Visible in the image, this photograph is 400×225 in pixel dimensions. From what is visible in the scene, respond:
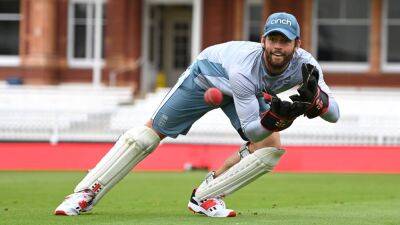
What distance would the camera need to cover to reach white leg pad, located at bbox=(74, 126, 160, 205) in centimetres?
818

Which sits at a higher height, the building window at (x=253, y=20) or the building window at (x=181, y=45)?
the building window at (x=253, y=20)

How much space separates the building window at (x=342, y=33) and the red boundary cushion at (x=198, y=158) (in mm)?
9071

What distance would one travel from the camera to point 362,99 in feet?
84.3

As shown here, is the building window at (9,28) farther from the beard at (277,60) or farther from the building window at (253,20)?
the beard at (277,60)

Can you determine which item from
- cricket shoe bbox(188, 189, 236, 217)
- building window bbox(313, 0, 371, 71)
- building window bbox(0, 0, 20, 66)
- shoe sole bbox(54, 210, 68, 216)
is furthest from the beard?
building window bbox(0, 0, 20, 66)

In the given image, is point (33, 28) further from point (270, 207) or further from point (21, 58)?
point (270, 207)

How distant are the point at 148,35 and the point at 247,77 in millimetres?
21085

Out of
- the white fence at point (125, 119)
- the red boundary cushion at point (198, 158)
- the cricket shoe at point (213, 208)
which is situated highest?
the cricket shoe at point (213, 208)

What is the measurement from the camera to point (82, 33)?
1109 inches

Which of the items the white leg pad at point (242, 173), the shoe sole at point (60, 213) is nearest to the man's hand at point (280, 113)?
the white leg pad at point (242, 173)

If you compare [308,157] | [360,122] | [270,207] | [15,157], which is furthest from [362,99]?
[270,207]

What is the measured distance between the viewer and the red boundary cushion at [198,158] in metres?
17.7

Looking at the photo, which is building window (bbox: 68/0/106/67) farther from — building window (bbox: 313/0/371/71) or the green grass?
the green grass

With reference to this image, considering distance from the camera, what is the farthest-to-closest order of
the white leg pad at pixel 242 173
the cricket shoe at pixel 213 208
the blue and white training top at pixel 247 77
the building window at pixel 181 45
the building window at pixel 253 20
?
1. the building window at pixel 181 45
2. the building window at pixel 253 20
3. the cricket shoe at pixel 213 208
4. the white leg pad at pixel 242 173
5. the blue and white training top at pixel 247 77
